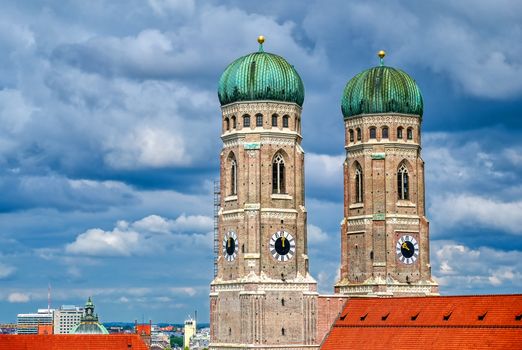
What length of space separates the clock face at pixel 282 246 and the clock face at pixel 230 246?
3356mm

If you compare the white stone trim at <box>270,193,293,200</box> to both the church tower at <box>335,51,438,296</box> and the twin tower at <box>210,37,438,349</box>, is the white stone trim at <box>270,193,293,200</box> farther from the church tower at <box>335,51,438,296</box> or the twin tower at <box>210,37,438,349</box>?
the church tower at <box>335,51,438,296</box>

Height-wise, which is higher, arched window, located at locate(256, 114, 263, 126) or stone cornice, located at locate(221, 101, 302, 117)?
stone cornice, located at locate(221, 101, 302, 117)

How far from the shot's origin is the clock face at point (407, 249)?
116188 millimetres

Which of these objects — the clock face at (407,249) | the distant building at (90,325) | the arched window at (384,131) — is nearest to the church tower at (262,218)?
the arched window at (384,131)

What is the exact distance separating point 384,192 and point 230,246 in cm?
1759

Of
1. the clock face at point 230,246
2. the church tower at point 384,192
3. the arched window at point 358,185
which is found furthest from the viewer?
the arched window at point 358,185

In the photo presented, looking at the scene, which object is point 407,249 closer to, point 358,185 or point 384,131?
point 358,185

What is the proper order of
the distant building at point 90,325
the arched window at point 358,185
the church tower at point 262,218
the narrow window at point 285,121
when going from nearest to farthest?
the church tower at point 262,218
the narrow window at point 285,121
the arched window at point 358,185
the distant building at point 90,325

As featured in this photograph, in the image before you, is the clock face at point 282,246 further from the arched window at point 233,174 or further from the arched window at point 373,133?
the arched window at point 373,133

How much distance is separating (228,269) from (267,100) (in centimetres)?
1592

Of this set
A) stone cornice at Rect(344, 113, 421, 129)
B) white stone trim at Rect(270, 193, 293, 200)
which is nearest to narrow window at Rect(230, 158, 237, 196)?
white stone trim at Rect(270, 193, 293, 200)

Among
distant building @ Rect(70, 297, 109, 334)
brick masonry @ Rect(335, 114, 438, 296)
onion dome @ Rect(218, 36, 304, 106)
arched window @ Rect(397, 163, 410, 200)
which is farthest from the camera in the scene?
distant building @ Rect(70, 297, 109, 334)

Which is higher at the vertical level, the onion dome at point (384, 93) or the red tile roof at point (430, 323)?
the onion dome at point (384, 93)

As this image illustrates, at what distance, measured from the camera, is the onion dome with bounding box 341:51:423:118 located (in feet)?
386
